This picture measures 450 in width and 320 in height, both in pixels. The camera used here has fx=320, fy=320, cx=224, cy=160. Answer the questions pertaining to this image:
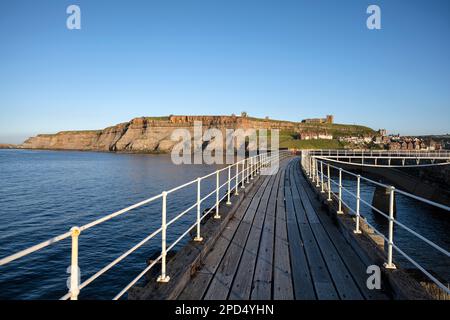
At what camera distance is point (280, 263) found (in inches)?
196

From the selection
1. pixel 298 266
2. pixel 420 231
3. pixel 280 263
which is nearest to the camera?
pixel 298 266

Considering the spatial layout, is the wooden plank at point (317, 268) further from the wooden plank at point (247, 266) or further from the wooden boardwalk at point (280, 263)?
the wooden plank at point (247, 266)

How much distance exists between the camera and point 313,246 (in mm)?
5863

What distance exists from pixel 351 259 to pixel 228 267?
199 centimetres

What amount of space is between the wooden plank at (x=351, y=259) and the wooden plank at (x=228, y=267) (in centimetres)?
167

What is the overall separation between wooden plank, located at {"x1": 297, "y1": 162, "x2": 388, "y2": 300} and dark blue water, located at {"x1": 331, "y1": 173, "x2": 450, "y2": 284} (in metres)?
4.74

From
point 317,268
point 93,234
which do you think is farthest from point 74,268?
point 93,234

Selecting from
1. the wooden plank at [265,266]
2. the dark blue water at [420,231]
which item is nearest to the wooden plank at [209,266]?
the wooden plank at [265,266]

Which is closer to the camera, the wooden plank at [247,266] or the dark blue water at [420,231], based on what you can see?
the wooden plank at [247,266]

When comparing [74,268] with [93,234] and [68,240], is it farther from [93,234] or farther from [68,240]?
[93,234]

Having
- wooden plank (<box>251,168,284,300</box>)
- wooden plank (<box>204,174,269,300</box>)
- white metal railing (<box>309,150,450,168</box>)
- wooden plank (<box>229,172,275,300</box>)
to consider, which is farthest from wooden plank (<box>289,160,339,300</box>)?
white metal railing (<box>309,150,450,168</box>)

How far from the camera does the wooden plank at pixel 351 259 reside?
3.89 metres

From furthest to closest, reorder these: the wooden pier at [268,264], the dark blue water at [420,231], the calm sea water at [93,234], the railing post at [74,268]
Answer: the dark blue water at [420,231] → the calm sea water at [93,234] → the wooden pier at [268,264] → the railing post at [74,268]
